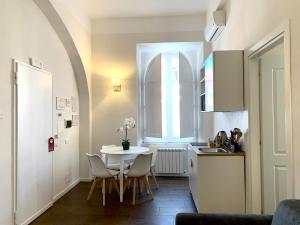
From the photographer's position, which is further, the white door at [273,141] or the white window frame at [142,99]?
the white window frame at [142,99]

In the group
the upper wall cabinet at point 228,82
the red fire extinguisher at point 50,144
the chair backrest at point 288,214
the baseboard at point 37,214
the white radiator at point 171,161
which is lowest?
the baseboard at point 37,214

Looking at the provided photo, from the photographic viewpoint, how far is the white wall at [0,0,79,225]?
2889 millimetres

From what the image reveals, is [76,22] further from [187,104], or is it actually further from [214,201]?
[214,201]

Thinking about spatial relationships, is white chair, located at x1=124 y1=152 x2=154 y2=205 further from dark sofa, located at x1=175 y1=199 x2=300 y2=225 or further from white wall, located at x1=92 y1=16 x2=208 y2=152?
dark sofa, located at x1=175 y1=199 x2=300 y2=225

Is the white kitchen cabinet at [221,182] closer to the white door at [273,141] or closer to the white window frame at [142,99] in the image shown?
the white door at [273,141]

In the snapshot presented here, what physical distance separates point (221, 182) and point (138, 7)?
3665 mm

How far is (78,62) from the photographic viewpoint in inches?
198

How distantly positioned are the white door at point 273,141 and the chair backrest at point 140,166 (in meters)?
1.79

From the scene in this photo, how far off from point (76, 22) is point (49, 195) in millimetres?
3108

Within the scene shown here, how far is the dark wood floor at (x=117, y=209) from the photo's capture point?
341cm

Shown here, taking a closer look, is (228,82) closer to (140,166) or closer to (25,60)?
(140,166)

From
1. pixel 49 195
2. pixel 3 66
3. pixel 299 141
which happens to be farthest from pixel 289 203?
pixel 49 195

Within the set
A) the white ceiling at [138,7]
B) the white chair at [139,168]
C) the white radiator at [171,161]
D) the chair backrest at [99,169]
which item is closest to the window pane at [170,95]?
the white radiator at [171,161]

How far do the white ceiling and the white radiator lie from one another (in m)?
2.93
